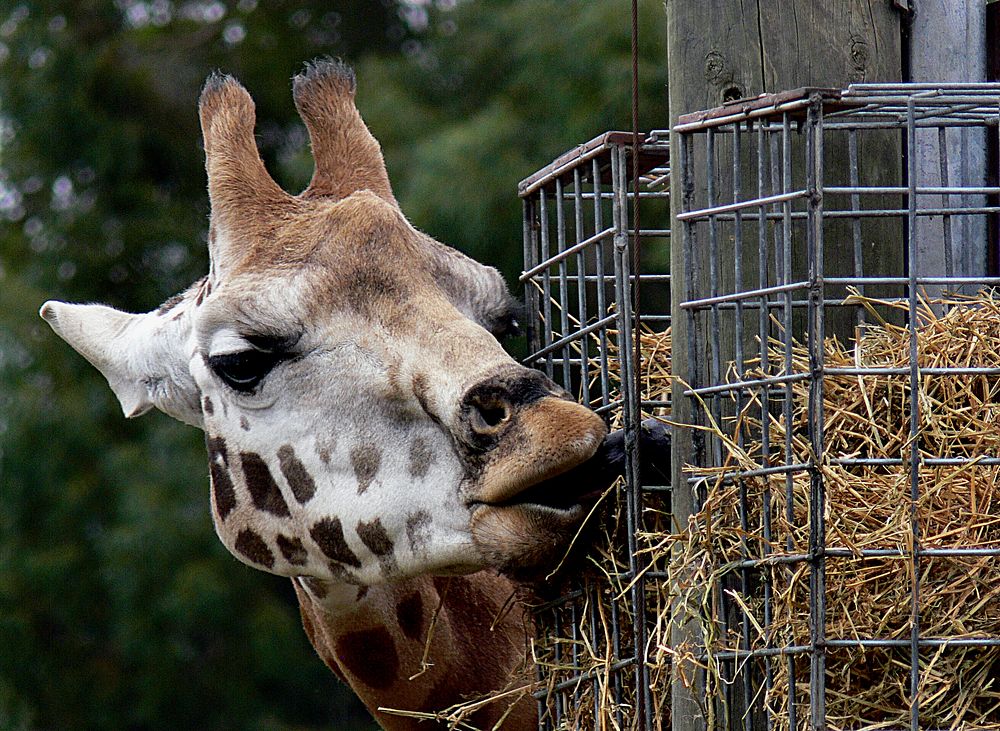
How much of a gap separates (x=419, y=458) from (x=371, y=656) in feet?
2.54

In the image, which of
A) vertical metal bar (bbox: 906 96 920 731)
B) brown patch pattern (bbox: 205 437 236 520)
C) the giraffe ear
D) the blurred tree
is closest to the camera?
vertical metal bar (bbox: 906 96 920 731)

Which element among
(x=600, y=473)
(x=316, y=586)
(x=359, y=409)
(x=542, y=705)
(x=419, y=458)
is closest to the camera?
(x=600, y=473)

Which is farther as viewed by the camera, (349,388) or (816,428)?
(349,388)

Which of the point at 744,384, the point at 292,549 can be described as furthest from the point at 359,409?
the point at 744,384

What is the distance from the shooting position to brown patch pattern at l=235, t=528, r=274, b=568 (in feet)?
12.3

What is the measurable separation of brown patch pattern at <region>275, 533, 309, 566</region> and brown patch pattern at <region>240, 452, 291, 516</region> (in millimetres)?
62

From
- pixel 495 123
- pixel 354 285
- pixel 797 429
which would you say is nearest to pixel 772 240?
pixel 797 429

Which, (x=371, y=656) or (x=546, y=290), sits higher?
(x=546, y=290)

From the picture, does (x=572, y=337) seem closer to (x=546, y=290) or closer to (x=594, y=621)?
(x=546, y=290)

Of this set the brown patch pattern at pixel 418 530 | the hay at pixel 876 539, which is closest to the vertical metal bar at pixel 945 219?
the hay at pixel 876 539

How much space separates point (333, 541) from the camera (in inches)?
141

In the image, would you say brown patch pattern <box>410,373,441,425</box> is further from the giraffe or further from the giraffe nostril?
the giraffe nostril

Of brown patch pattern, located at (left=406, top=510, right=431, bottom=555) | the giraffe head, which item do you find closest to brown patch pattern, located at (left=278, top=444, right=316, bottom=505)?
the giraffe head

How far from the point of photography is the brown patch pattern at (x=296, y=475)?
360cm
